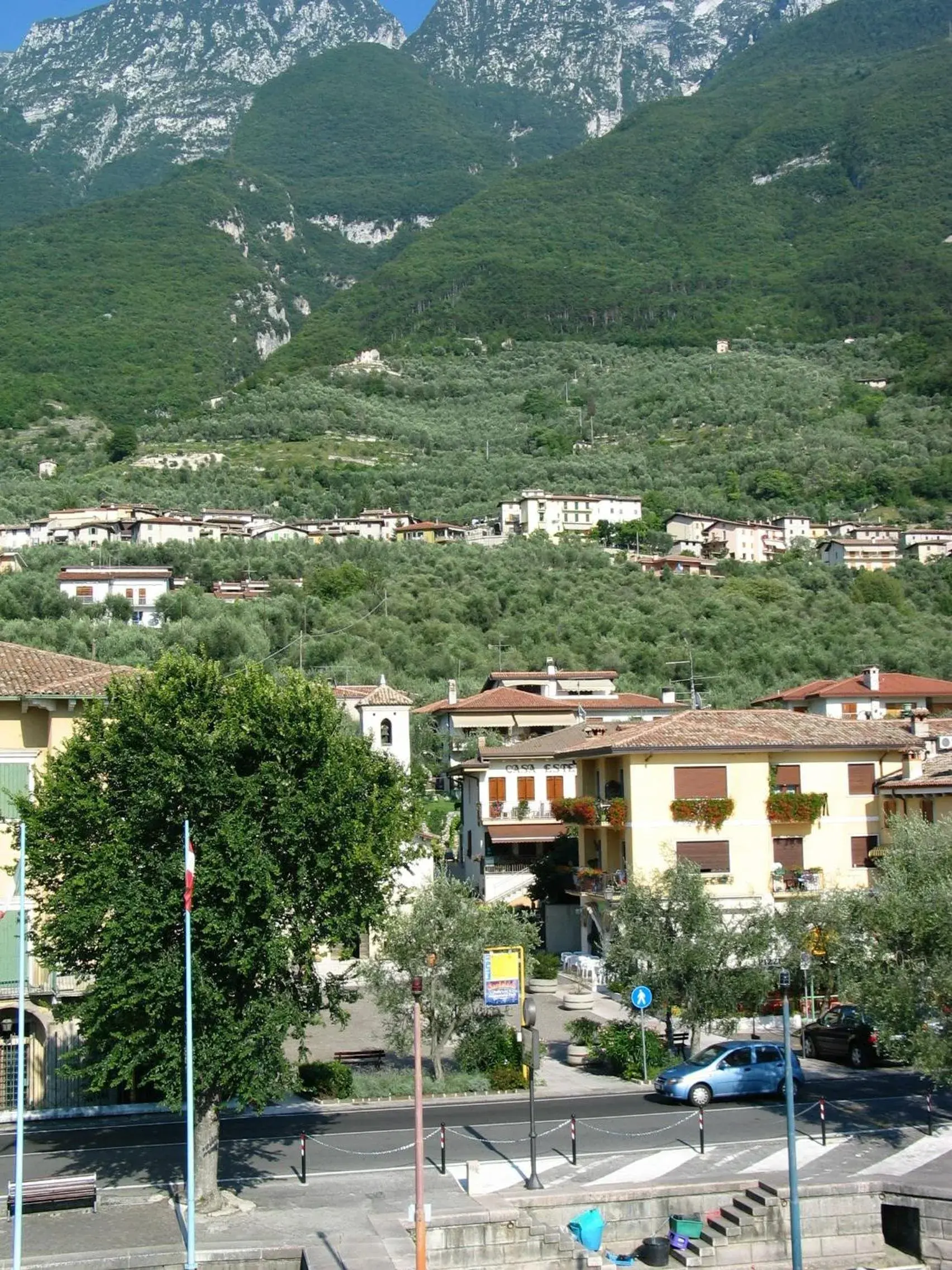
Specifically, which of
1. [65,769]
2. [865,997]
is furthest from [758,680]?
[65,769]

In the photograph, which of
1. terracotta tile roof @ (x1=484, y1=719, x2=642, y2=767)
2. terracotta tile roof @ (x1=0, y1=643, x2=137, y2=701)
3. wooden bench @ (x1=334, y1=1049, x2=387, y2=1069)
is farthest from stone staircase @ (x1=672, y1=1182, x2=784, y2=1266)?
terracotta tile roof @ (x1=484, y1=719, x2=642, y2=767)

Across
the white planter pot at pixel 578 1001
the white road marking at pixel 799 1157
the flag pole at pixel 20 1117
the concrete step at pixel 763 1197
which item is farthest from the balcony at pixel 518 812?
the flag pole at pixel 20 1117

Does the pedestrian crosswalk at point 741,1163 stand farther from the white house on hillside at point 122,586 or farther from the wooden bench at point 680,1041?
the white house on hillside at point 122,586

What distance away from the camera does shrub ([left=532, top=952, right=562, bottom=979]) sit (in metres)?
43.2

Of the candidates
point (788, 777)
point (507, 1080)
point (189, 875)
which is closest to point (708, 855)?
point (788, 777)

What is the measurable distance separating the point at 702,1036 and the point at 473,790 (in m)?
25.0

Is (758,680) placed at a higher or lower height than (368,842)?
higher

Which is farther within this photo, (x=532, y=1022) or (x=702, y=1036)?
(x=702, y=1036)

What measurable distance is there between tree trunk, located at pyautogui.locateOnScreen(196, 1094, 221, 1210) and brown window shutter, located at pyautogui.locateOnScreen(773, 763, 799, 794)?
940 inches

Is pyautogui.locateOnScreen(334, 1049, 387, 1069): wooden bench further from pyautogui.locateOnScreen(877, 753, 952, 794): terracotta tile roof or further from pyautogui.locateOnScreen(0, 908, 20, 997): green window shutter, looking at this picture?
pyautogui.locateOnScreen(877, 753, 952, 794): terracotta tile roof

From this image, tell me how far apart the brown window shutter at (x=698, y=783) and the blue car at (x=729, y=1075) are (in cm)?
1249

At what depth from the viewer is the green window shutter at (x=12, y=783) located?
2983 cm

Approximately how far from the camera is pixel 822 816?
144 ft

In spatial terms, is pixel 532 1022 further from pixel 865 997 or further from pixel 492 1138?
pixel 865 997
